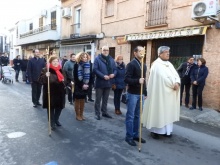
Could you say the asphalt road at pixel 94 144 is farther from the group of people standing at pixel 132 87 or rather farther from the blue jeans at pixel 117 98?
the blue jeans at pixel 117 98

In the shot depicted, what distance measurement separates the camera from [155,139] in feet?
18.7

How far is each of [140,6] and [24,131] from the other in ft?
32.9

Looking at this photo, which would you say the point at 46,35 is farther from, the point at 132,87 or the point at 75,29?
the point at 132,87

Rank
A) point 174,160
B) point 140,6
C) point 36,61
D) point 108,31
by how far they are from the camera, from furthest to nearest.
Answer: point 108,31
point 140,6
point 36,61
point 174,160

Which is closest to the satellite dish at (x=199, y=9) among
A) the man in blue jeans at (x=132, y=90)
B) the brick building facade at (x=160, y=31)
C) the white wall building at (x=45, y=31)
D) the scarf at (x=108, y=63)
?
the brick building facade at (x=160, y=31)

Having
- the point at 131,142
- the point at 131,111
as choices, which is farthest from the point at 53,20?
the point at 131,142

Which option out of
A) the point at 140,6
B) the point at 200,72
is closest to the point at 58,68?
the point at 200,72

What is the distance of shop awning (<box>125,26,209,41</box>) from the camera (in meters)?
10.0

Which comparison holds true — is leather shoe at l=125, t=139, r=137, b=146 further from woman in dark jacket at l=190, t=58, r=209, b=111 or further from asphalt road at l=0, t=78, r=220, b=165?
woman in dark jacket at l=190, t=58, r=209, b=111

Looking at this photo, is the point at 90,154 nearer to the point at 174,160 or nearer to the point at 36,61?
the point at 174,160

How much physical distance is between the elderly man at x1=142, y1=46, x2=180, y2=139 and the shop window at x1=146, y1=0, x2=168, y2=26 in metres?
7.05

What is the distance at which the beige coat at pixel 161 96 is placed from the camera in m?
5.61

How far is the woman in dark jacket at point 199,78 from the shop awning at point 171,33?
1.36 m

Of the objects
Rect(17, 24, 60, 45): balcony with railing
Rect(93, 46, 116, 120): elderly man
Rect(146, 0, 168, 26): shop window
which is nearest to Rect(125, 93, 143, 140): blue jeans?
Rect(93, 46, 116, 120): elderly man
